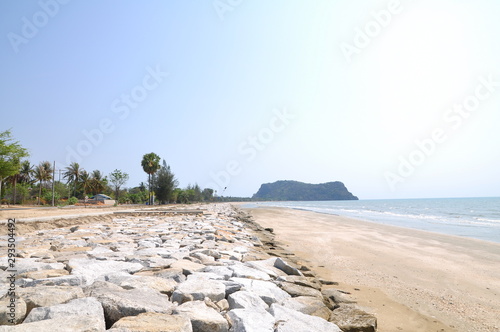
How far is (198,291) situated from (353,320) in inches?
56.5

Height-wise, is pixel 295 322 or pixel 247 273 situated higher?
pixel 247 273

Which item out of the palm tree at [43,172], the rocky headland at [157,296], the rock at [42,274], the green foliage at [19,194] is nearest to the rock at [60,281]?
the rocky headland at [157,296]

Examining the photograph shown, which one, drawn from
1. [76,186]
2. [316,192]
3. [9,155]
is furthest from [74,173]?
[316,192]

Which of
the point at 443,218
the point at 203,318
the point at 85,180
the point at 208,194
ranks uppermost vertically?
the point at 85,180

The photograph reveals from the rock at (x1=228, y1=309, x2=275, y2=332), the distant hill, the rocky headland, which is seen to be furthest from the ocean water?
the distant hill

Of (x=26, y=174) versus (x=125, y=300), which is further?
(x=26, y=174)

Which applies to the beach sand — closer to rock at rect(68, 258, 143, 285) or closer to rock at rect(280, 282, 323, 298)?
rock at rect(280, 282, 323, 298)

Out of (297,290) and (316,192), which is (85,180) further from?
(316,192)

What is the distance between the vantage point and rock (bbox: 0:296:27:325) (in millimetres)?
1781

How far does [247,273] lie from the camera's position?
11.1ft

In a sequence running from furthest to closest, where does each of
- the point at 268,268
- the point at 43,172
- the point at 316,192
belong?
the point at 316,192 < the point at 43,172 < the point at 268,268

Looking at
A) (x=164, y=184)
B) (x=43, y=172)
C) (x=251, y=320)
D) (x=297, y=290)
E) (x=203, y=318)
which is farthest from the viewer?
(x=43, y=172)

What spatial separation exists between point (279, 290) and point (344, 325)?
0.71 metres

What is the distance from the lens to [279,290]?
9.94ft
